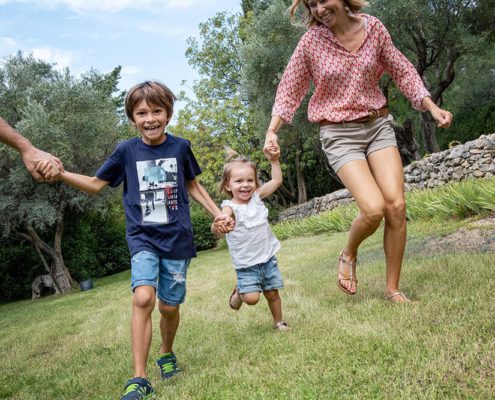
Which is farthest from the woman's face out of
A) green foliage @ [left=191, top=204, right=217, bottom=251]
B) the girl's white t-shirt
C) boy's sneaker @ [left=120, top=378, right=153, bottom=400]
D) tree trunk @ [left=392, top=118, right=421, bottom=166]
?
green foliage @ [left=191, top=204, right=217, bottom=251]

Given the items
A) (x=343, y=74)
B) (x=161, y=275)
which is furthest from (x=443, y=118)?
(x=161, y=275)

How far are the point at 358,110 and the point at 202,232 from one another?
706 inches

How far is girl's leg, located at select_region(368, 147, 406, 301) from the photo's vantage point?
342 centimetres

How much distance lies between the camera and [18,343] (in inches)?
219

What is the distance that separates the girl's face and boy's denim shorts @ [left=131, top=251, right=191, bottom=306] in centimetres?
97

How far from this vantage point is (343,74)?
11.4 feet

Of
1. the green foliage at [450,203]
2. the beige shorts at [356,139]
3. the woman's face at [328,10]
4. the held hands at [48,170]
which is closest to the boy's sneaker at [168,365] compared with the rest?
the held hands at [48,170]

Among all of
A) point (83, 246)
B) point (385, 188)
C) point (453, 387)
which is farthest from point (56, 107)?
point (453, 387)

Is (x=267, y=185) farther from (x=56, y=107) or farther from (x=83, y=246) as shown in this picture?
(x=83, y=246)

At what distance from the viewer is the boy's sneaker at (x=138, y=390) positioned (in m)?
2.49

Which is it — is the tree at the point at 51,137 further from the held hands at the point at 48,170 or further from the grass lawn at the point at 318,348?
the held hands at the point at 48,170

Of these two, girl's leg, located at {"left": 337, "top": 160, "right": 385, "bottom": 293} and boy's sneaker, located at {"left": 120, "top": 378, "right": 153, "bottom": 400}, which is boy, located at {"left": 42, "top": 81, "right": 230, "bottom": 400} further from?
girl's leg, located at {"left": 337, "top": 160, "right": 385, "bottom": 293}

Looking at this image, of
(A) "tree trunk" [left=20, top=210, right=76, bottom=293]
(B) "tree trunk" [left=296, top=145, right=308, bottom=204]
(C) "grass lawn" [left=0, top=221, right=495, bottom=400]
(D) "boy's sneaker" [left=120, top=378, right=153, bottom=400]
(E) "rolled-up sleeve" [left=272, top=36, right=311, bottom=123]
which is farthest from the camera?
(B) "tree trunk" [left=296, top=145, right=308, bottom=204]

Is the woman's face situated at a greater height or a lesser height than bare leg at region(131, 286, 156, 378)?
greater
